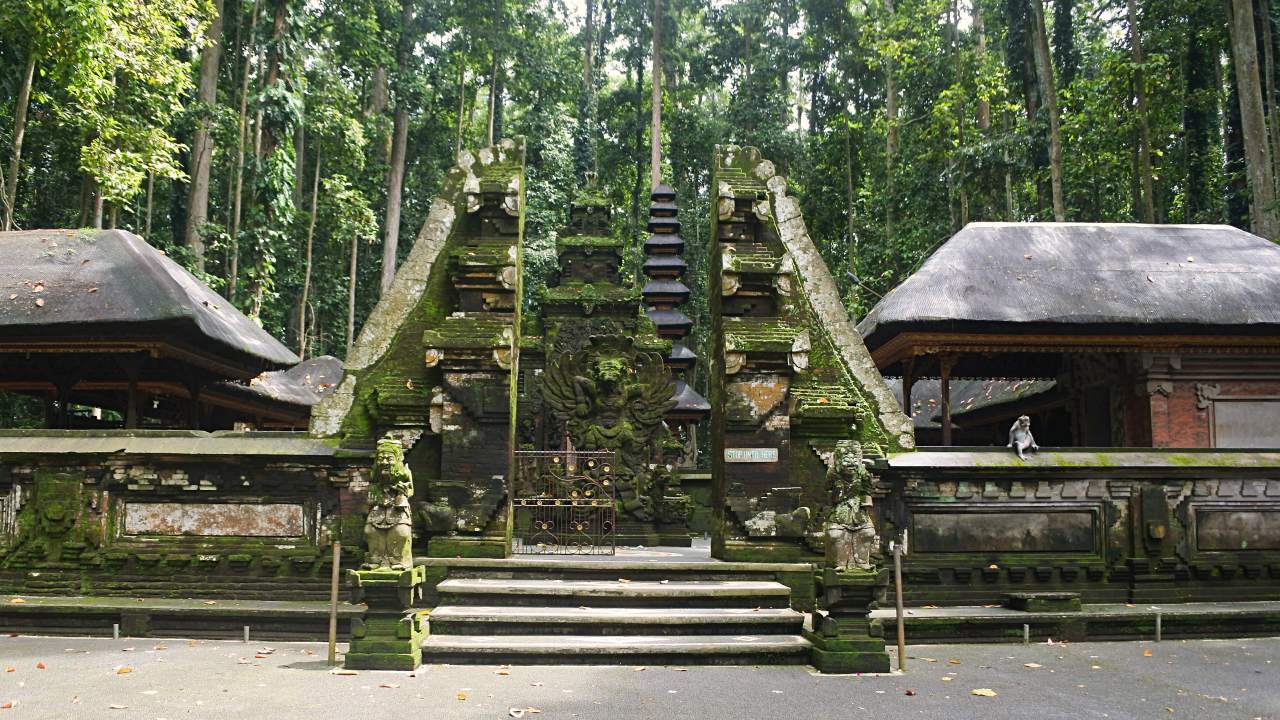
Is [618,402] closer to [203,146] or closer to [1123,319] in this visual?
[1123,319]

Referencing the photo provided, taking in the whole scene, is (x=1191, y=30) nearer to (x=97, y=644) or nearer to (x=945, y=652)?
(x=945, y=652)

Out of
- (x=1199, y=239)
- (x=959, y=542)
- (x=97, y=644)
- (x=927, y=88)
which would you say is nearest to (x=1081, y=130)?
(x=927, y=88)

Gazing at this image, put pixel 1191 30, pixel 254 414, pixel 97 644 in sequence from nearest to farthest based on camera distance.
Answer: pixel 97 644, pixel 254 414, pixel 1191 30

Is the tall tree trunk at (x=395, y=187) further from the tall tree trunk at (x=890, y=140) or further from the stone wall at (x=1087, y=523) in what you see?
the stone wall at (x=1087, y=523)

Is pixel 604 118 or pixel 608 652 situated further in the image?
pixel 604 118

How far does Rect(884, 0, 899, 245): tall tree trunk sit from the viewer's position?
2820 centimetres

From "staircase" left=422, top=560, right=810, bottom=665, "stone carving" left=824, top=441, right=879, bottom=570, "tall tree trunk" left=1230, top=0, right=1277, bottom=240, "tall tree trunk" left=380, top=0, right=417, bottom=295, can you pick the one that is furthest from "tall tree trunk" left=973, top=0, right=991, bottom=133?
"staircase" left=422, top=560, right=810, bottom=665

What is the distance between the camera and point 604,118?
40.5 m

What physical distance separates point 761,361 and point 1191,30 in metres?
16.5

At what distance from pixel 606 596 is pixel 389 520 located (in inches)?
80.7

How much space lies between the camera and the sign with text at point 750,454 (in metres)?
9.46

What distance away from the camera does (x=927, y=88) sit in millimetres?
27984

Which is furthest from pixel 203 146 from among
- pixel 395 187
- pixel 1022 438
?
pixel 1022 438

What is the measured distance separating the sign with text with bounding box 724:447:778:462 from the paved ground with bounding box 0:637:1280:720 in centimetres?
241
